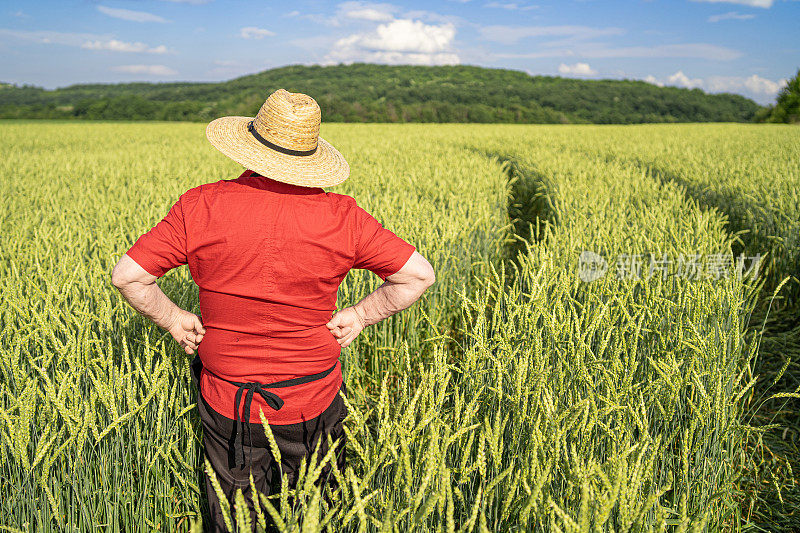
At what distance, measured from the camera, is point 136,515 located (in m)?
1.46

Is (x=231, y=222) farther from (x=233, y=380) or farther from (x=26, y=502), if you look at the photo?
(x=26, y=502)

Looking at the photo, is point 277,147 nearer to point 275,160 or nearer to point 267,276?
point 275,160

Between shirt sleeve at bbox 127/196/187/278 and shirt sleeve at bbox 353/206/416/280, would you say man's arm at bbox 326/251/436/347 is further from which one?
shirt sleeve at bbox 127/196/187/278

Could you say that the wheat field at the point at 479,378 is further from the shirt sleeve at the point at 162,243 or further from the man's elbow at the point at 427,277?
the shirt sleeve at the point at 162,243

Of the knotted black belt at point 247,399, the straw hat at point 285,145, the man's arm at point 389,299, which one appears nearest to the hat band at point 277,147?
the straw hat at point 285,145

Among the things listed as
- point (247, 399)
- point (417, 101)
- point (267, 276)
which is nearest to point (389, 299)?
point (267, 276)

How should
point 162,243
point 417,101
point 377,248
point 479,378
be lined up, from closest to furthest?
point 162,243, point 377,248, point 479,378, point 417,101

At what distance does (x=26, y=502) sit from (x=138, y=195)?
14.5 feet

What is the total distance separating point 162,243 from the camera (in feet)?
4.14

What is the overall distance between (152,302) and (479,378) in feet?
3.72

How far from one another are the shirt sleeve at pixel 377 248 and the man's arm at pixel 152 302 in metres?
0.58

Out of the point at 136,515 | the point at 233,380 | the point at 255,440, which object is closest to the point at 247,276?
the point at 233,380

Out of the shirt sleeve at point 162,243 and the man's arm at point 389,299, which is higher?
the shirt sleeve at point 162,243

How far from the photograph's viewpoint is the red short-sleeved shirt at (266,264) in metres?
1.25
